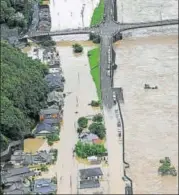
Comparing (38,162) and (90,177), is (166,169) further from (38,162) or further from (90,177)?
(38,162)

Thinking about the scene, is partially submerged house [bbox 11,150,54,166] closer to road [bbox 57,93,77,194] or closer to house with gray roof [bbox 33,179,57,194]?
road [bbox 57,93,77,194]

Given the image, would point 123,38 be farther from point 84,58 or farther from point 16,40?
point 16,40

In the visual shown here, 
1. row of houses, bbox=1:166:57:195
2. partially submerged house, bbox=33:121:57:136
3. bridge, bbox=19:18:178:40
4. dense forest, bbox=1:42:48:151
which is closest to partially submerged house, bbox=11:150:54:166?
row of houses, bbox=1:166:57:195

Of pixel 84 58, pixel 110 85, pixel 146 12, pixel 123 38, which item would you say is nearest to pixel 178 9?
pixel 146 12

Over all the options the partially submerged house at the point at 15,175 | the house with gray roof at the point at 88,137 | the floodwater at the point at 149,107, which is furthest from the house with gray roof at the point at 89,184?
the house with gray roof at the point at 88,137

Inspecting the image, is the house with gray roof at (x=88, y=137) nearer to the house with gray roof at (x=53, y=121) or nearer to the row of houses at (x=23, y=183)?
the house with gray roof at (x=53, y=121)

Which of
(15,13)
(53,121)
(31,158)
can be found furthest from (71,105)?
(15,13)
